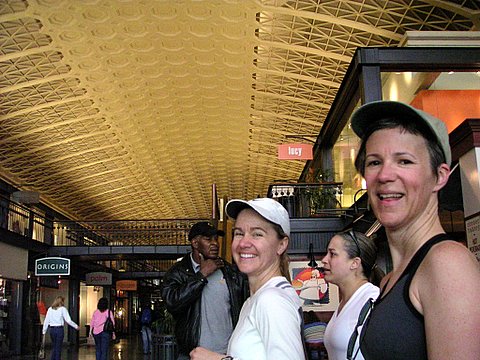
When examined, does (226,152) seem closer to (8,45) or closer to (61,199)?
(61,199)

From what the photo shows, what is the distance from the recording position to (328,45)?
18.8 m

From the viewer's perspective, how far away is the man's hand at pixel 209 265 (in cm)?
314

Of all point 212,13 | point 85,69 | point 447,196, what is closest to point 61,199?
point 85,69

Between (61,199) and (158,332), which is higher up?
(61,199)

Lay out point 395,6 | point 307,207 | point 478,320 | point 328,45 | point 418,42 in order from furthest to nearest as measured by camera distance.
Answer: point 328,45, point 395,6, point 418,42, point 307,207, point 478,320

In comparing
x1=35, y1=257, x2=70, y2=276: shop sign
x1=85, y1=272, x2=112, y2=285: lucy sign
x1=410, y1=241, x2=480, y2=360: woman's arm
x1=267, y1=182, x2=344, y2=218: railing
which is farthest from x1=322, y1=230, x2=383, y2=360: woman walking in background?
x1=85, y1=272, x2=112, y2=285: lucy sign

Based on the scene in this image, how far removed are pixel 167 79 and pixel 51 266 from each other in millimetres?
9578

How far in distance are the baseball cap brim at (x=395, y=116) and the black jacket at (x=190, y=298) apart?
77.2 inches

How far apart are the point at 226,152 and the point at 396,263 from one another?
31045 millimetres

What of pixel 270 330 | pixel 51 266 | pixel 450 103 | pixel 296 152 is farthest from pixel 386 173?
pixel 296 152

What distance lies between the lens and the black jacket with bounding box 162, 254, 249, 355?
3.09 meters

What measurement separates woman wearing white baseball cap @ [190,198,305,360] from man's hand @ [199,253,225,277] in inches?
41.4

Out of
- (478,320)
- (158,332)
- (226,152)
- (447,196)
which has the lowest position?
(158,332)

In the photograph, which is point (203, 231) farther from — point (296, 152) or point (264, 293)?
point (296, 152)
